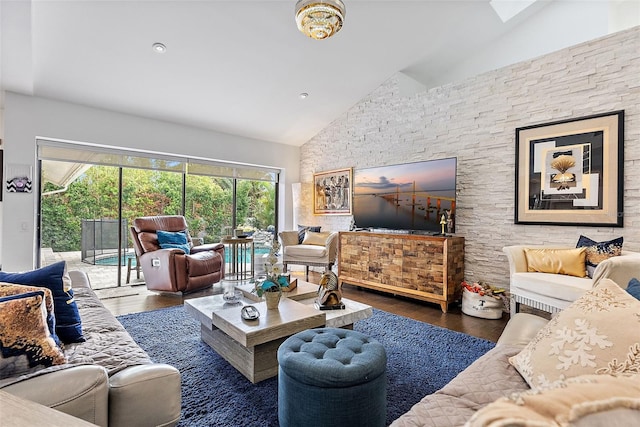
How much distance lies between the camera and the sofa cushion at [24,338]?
1052 millimetres

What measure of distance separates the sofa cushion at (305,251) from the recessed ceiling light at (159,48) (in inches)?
124

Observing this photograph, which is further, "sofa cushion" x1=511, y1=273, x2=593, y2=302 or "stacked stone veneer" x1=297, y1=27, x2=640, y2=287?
"stacked stone veneer" x1=297, y1=27, x2=640, y2=287

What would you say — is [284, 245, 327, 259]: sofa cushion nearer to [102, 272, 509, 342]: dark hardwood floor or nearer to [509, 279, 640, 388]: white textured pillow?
[102, 272, 509, 342]: dark hardwood floor

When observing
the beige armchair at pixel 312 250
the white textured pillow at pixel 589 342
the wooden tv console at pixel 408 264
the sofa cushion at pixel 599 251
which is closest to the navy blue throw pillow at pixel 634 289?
the white textured pillow at pixel 589 342

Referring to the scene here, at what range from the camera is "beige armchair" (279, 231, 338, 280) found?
486 centimetres

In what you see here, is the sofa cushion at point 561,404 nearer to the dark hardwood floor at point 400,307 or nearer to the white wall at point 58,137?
the dark hardwood floor at point 400,307

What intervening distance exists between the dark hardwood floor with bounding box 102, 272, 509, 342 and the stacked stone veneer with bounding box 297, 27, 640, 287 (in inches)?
25.2

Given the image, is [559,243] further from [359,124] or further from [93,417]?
[93,417]

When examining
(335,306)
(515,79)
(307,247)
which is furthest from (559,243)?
(307,247)

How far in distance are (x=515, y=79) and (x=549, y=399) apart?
13.2 ft

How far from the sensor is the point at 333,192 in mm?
5613

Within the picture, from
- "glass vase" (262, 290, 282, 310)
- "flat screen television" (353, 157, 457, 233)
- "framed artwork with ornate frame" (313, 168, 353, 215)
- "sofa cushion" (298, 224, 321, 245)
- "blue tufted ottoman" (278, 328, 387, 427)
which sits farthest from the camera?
"sofa cushion" (298, 224, 321, 245)

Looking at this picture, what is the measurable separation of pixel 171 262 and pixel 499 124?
4.26 metres

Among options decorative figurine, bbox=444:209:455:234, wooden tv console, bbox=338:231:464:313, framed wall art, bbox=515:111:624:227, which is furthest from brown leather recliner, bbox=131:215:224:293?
framed wall art, bbox=515:111:624:227
